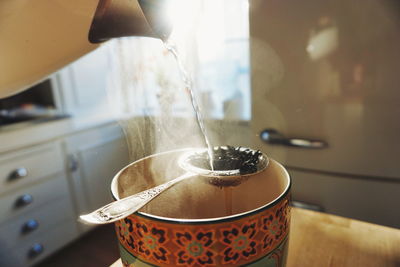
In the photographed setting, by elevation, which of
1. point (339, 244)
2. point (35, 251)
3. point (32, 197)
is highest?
point (339, 244)

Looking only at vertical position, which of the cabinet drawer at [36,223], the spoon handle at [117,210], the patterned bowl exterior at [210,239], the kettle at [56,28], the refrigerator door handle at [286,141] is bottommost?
the cabinet drawer at [36,223]

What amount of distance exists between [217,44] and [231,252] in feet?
5.06

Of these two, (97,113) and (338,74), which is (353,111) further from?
(97,113)

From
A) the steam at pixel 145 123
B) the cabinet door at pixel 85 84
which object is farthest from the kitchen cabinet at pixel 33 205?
the steam at pixel 145 123

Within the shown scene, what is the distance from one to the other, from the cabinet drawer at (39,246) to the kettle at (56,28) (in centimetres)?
143

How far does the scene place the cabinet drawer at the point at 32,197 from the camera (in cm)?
140

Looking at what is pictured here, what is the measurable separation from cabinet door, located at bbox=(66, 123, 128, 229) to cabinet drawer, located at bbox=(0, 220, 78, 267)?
13cm

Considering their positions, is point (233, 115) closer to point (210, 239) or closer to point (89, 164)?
point (89, 164)

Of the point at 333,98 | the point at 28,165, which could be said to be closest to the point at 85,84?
the point at 28,165

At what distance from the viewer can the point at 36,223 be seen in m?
1.52

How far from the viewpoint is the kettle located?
11.6 inches

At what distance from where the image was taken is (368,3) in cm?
77

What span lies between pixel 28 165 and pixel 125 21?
1.40 m

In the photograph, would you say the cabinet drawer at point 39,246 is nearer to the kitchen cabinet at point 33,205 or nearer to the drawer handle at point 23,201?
the kitchen cabinet at point 33,205
